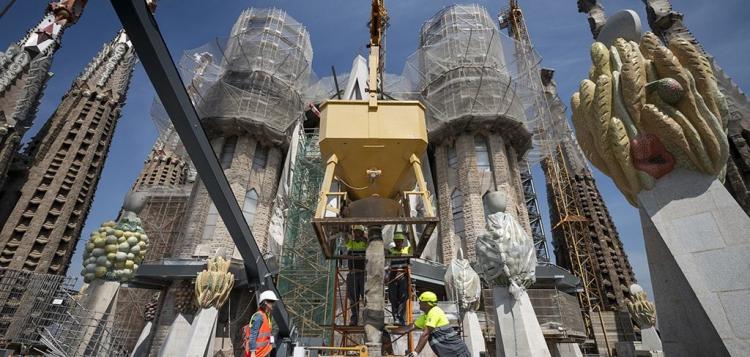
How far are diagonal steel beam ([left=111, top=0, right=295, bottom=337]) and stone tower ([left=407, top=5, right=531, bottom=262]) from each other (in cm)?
1416

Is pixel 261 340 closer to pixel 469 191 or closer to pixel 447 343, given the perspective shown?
pixel 447 343

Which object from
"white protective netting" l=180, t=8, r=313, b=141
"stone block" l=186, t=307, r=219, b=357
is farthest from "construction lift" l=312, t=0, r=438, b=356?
"white protective netting" l=180, t=8, r=313, b=141

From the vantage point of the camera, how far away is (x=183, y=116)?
23.0 ft

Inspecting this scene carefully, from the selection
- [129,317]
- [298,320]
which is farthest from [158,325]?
[129,317]

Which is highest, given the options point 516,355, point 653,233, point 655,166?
point 655,166

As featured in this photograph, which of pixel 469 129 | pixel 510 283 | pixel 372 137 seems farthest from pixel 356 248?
pixel 469 129

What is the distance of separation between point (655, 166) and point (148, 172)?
162ft

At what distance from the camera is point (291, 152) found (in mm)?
22281

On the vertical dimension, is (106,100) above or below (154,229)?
above

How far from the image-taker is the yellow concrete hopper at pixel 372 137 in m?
7.74

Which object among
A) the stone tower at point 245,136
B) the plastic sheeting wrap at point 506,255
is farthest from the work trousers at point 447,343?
the stone tower at point 245,136

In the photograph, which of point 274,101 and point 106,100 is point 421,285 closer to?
point 274,101

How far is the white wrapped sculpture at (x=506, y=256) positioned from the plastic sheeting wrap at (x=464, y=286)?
10.8ft

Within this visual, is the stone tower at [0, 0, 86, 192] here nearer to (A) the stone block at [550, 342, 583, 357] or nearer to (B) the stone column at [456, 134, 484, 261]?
(B) the stone column at [456, 134, 484, 261]
